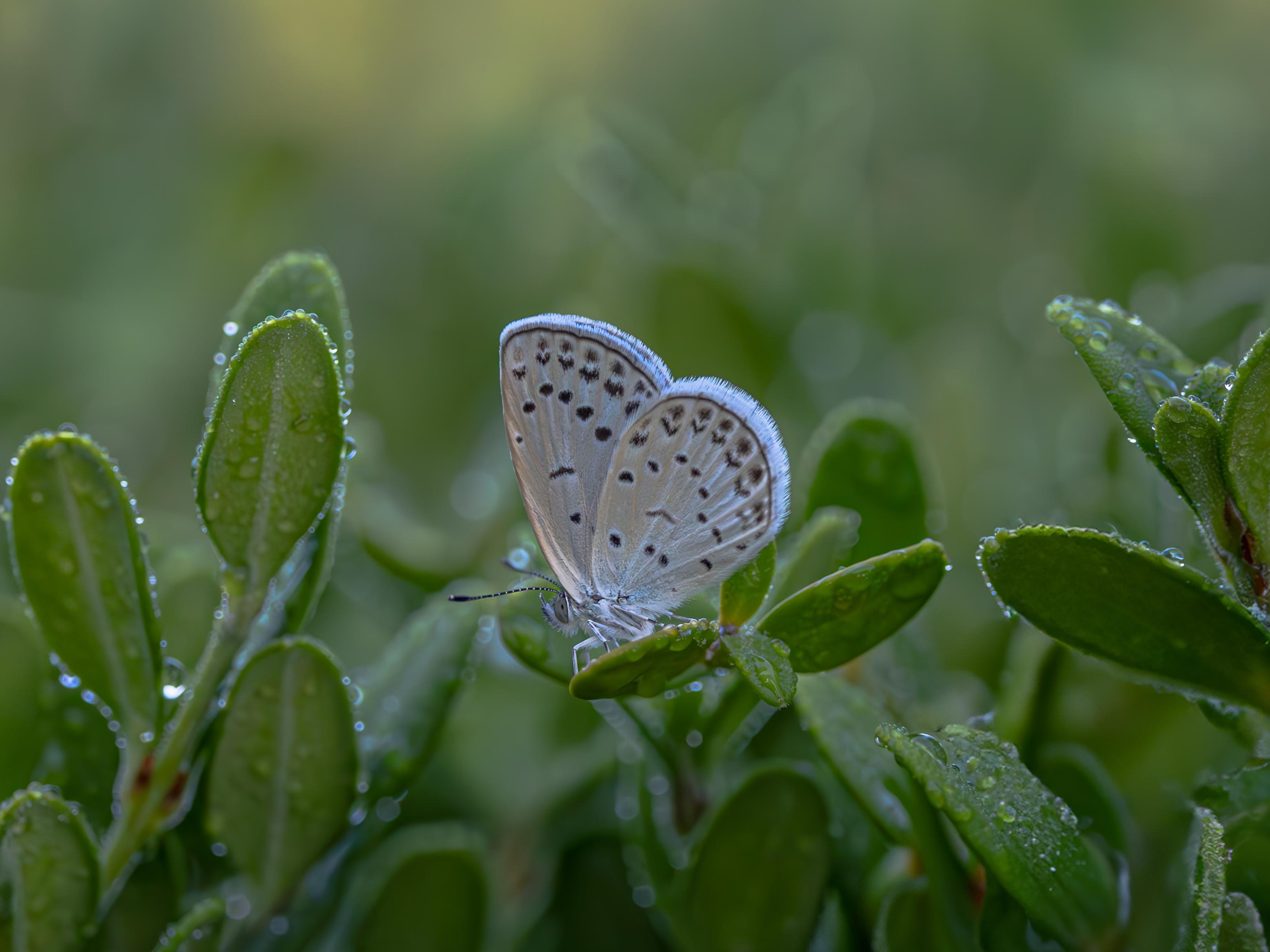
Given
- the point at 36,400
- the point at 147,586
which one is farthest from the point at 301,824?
the point at 36,400

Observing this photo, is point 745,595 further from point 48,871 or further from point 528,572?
Result: point 48,871

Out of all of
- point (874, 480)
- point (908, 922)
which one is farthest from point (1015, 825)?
point (874, 480)

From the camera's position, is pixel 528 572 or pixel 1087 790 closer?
pixel 1087 790

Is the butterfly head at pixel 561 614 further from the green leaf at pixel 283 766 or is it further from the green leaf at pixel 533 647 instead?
the green leaf at pixel 283 766

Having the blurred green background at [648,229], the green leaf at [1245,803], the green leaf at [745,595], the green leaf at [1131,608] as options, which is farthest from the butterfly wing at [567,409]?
the green leaf at [1245,803]

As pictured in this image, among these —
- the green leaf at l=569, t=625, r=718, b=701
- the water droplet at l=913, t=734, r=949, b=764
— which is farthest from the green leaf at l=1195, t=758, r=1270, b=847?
the green leaf at l=569, t=625, r=718, b=701

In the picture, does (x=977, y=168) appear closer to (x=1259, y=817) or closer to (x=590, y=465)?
(x=590, y=465)
